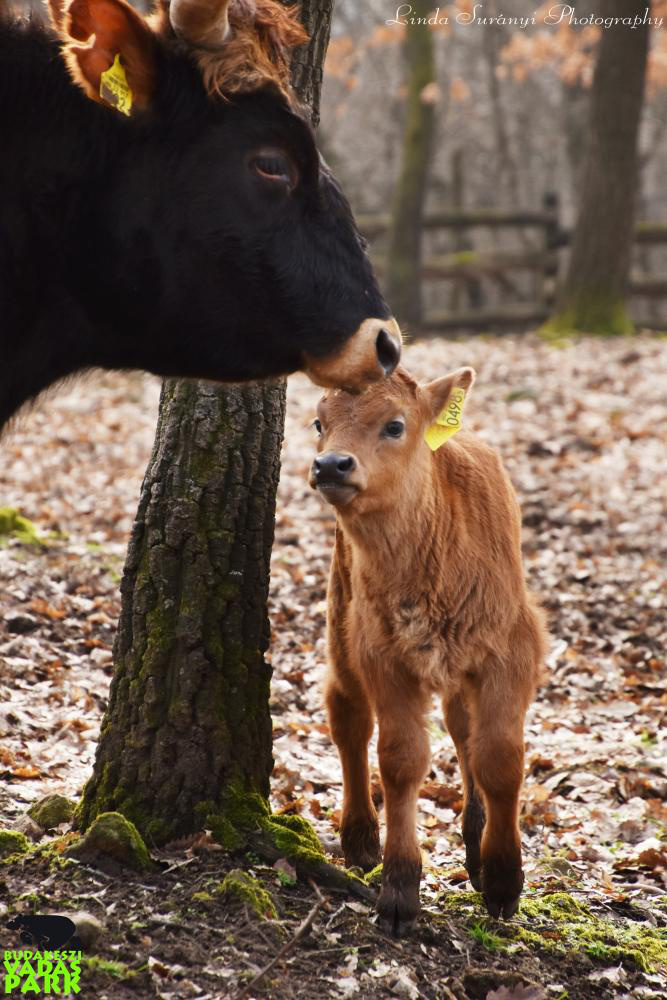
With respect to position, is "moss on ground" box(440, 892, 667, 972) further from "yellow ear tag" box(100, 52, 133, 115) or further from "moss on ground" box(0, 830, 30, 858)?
"yellow ear tag" box(100, 52, 133, 115)

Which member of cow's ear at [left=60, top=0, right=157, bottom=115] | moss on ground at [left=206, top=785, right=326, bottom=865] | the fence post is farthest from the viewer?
the fence post

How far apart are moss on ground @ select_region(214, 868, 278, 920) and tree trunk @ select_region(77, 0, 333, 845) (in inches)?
15.1

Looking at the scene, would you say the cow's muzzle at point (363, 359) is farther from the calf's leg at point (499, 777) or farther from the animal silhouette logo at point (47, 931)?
the animal silhouette logo at point (47, 931)

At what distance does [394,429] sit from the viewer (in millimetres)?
4938

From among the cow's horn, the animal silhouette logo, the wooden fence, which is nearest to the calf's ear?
the cow's horn

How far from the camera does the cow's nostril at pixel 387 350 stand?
3.58 metres

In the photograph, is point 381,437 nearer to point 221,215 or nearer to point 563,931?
point 221,215

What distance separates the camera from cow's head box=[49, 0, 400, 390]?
336 centimetres

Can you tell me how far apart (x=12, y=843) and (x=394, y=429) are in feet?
7.45

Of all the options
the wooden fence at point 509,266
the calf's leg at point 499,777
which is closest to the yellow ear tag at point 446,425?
the calf's leg at point 499,777

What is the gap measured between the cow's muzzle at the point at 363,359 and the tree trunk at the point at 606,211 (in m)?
14.7

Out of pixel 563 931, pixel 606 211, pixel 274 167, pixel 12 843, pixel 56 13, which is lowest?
pixel 563 931

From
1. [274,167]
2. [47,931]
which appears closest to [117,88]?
[274,167]

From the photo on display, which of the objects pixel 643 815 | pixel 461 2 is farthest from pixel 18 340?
pixel 461 2
